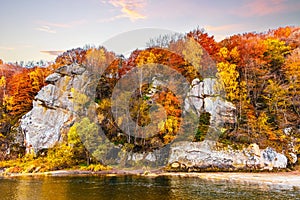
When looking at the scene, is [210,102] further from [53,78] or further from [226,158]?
[53,78]

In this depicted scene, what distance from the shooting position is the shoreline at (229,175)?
23.5 metres

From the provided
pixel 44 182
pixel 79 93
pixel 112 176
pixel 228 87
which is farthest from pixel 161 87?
pixel 44 182

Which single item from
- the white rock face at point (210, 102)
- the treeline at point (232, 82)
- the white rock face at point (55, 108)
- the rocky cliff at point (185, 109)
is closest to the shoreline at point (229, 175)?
the rocky cliff at point (185, 109)

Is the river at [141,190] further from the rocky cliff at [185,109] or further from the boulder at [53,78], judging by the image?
the boulder at [53,78]

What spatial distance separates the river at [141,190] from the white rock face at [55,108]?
1396cm

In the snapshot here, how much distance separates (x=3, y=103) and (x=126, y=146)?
23.0m

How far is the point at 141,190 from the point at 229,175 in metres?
10.6

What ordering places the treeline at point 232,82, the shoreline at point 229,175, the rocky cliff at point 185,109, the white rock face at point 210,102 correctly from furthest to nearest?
the white rock face at point 210,102, the treeline at point 232,82, the rocky cliff at point 185,109, the shoreline at point 229,175

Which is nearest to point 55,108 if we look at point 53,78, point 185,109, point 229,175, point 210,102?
point 53,78

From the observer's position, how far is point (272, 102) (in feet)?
116

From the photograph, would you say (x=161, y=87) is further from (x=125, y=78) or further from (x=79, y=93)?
(x=79, y=93)

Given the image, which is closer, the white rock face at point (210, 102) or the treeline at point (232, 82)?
the treeline at point (232, 82)

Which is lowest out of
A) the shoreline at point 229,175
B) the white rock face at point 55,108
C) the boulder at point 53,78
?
the shoreline at point 229,175

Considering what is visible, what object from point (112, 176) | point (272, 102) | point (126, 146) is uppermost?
point (272, 102)
